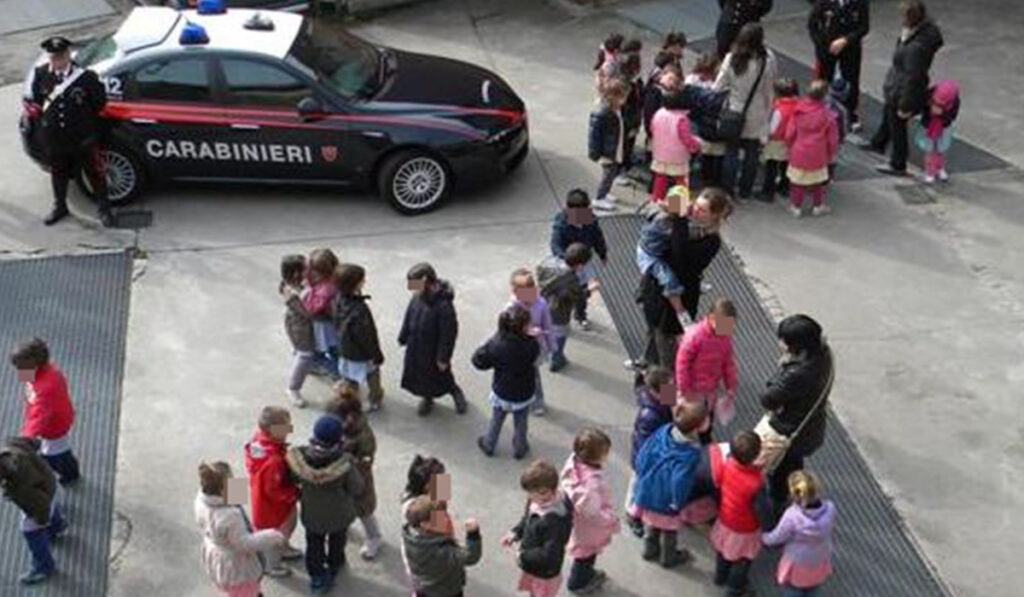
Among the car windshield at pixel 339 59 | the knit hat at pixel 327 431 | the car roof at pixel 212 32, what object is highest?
the car roof at pixel 212 32

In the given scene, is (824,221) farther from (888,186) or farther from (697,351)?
(697,351)

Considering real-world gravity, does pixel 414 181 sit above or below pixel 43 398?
below

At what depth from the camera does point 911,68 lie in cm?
1134

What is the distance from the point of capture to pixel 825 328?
9.87m

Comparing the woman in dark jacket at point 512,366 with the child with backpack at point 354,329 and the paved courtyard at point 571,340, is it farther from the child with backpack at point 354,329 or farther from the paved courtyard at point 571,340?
the child with backpack at point 354,329

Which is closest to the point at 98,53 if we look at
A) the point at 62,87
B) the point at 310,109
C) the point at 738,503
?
the point at 62,87

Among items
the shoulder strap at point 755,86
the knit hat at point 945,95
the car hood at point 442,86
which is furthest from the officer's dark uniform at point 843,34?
the car hood at point 442,86

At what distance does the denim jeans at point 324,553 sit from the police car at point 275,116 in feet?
14.8

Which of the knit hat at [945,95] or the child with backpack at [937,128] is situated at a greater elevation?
the knit hat at [945,95]

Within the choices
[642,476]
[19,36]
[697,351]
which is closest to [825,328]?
[697,351]

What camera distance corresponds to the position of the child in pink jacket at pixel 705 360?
7.69 meters

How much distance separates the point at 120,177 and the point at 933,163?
24.0 feet

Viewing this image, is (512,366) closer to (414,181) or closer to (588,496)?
(588,496)

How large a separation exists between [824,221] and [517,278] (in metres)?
4.21
